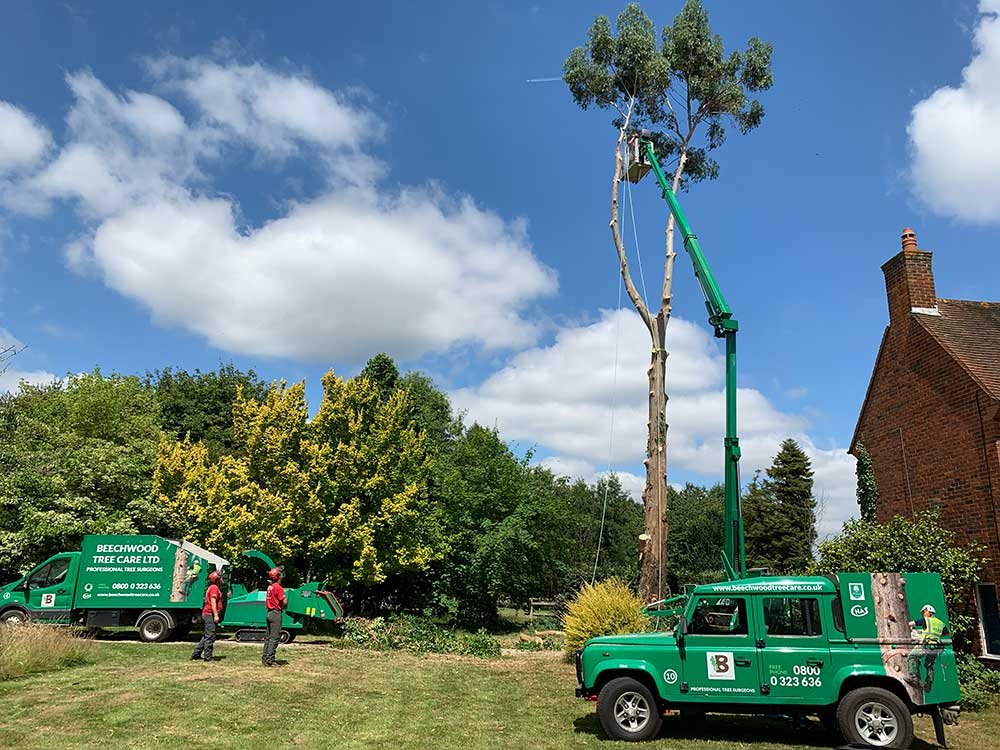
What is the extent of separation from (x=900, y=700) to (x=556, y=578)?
2873cm

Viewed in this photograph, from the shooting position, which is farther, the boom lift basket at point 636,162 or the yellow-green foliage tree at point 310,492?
the yellow-green foliage tree at point 310,492

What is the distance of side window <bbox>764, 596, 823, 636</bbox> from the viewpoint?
8844 millimetres

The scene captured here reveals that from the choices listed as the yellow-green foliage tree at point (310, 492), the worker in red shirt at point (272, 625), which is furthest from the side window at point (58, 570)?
the worker in red shirt at point (272, 625)

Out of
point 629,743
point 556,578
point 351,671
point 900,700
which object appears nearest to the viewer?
point 900,700

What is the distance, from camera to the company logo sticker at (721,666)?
8.96 meters

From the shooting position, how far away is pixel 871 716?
8445 millimetres

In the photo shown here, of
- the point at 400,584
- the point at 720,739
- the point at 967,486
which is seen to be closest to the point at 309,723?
the point at 720,739

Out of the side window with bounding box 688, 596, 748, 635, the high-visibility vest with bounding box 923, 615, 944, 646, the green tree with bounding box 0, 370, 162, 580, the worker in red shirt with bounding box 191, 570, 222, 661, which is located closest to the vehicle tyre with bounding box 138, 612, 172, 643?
the worker in red shirt with bounding box 191, 570, 222, 661

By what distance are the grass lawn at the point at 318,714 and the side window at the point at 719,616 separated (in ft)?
4.54

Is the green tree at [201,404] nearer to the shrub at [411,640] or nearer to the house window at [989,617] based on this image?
the shrub at [411,640]

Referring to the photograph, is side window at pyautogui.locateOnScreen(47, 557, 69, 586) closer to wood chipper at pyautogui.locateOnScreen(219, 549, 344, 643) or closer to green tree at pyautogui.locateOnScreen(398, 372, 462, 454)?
wood chipper at pyautogui.locateOnScreen(219, 549, 344, 643)

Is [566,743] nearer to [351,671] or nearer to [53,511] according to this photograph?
[351,671]

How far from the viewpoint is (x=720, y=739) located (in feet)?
30.0

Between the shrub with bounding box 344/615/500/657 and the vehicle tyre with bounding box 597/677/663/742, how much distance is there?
9.71 meters
